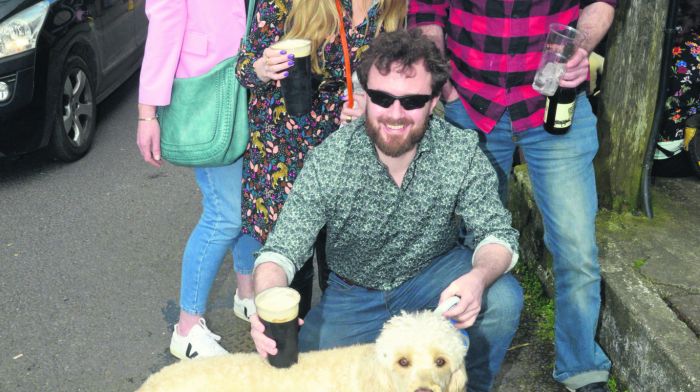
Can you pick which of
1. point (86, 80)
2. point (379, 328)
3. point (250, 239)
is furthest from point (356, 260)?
point (86, 80)

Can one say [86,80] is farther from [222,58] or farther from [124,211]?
[222,58]

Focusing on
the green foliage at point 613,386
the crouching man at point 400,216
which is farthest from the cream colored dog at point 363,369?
the green foliage at point 613,386

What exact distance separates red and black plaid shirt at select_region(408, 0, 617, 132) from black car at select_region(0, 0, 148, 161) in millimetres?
3192

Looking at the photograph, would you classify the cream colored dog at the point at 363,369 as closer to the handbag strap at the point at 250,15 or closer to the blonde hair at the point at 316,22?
the blonde hair at the point at 316,22

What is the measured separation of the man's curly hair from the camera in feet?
9.36

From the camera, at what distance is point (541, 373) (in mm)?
3799

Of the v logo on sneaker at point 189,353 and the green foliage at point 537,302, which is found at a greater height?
the green foliage at point 537,302

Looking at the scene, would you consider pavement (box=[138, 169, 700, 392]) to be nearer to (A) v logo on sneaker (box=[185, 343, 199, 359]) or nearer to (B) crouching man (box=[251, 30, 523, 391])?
(A) v logo on sneaker (box=[185, 343, 199, 359])

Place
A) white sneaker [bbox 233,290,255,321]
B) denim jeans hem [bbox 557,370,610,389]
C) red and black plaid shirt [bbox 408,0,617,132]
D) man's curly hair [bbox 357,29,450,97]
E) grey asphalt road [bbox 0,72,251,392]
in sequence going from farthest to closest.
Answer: white sneaker [bbox 233,290,255,321]
grey asphalt road [bbox 0,72,251,392]
denim jeans hem [bbox 557,370,610,389]
red and black plaid shirt [bbox 408,0,617,132]
man's curly hair [bbox 357,29,450,97]

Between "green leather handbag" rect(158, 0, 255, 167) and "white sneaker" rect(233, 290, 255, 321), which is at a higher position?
"green leather handbag" rect(158, 0, 255, 167)

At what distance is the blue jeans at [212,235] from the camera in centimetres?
365

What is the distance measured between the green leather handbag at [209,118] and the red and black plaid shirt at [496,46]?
0.86 meters

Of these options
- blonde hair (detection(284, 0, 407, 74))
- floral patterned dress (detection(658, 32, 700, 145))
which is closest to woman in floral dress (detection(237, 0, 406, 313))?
Answer: blonde hair (detection(284, 0, 407, 74))

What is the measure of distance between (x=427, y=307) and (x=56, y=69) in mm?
3873
